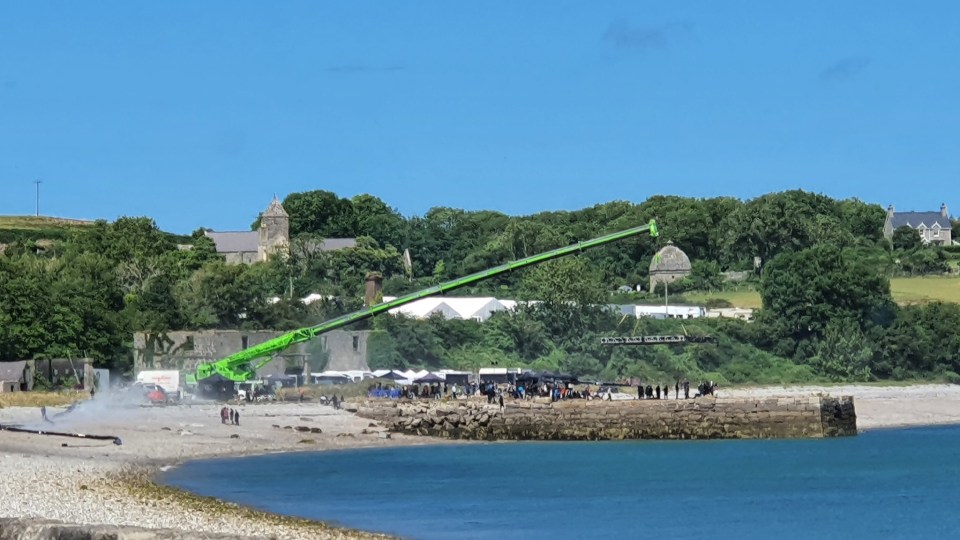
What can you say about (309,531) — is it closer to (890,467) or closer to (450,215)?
(890,467)

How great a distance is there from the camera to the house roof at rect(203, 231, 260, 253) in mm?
141875

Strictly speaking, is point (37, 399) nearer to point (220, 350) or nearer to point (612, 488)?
point (220, 350)

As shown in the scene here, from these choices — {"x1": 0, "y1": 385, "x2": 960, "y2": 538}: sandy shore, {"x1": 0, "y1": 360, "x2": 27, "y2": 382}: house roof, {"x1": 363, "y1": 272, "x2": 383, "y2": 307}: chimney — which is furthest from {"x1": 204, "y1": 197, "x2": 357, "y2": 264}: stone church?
{"x1": 0, "y1": 360, "x2": 27, "y2": 382}: house roof

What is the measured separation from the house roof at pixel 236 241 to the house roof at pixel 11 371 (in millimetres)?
75106

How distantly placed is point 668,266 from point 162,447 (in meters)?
71.1

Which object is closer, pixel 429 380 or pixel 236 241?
pixel 429 380

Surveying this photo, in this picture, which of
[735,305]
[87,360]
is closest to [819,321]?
[735,305]

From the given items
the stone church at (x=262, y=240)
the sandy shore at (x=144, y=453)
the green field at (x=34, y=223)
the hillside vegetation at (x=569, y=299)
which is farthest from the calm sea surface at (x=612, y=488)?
the green field at (x=34, y=223)

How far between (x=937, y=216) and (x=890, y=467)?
110223mm

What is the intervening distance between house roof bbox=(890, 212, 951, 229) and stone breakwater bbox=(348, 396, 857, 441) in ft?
320

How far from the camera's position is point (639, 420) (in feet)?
183

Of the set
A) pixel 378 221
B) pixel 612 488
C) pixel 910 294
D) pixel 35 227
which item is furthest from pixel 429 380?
pixel 35 227

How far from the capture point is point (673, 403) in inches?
2219

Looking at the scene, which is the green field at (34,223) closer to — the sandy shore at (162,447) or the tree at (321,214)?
the tree at (321,214)
